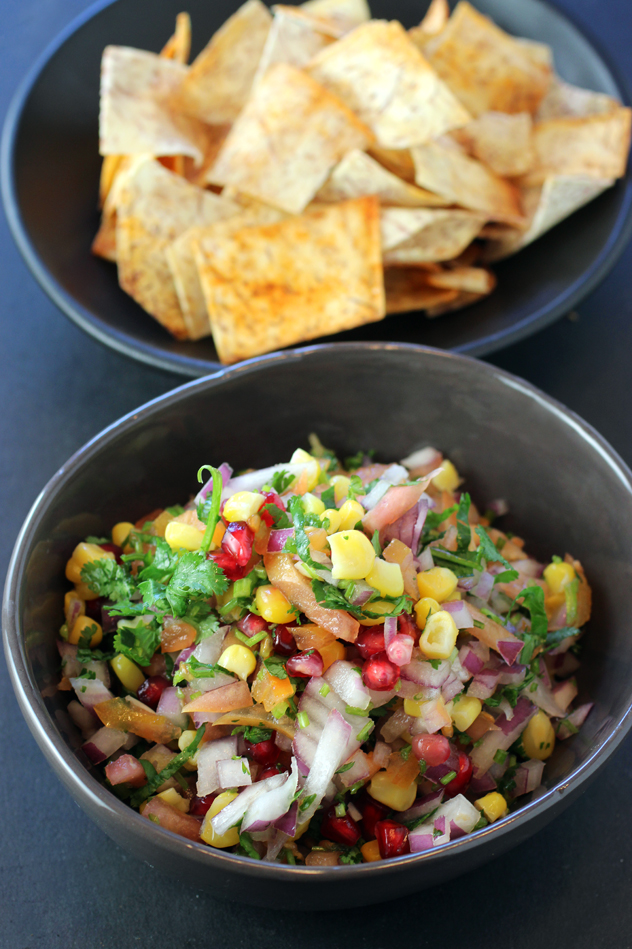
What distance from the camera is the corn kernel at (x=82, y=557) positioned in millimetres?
1732

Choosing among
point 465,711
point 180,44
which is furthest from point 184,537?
point 180,44

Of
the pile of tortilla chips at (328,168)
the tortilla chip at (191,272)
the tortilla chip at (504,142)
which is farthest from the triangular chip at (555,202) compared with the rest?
the tortilla chip at (191,272)

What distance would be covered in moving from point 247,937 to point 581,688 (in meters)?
0.86

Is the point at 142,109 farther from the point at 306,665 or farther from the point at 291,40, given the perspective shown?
the point at 306,665

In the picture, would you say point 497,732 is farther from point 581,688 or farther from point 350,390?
point 350,390

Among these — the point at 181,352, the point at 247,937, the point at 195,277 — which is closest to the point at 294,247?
the point at 195,277

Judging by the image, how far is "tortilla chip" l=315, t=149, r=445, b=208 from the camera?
2488 mm

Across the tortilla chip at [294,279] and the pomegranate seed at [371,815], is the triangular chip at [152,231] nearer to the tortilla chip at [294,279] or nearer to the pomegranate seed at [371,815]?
the tortilla chip at [294,279]

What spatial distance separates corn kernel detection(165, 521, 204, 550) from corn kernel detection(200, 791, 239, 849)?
18.0 inches

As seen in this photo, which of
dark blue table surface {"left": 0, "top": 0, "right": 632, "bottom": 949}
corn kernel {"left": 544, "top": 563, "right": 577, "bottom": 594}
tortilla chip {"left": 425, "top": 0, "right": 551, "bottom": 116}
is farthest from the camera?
tortilla chip {"left": 425, "top": 0, "right": 551, "bottom": 116}

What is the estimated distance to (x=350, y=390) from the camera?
2.04 meters

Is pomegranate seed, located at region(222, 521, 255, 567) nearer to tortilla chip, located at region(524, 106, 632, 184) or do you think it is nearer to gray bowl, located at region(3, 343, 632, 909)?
gray bowl, located at region(3, 343, 632, 909)

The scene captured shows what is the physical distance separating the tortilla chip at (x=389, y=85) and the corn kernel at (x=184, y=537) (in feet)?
5.09

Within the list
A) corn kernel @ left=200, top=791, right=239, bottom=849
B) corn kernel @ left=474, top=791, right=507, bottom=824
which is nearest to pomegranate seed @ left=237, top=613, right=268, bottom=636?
corn kernel @ left=200, top=791, right=239, bottom=849
